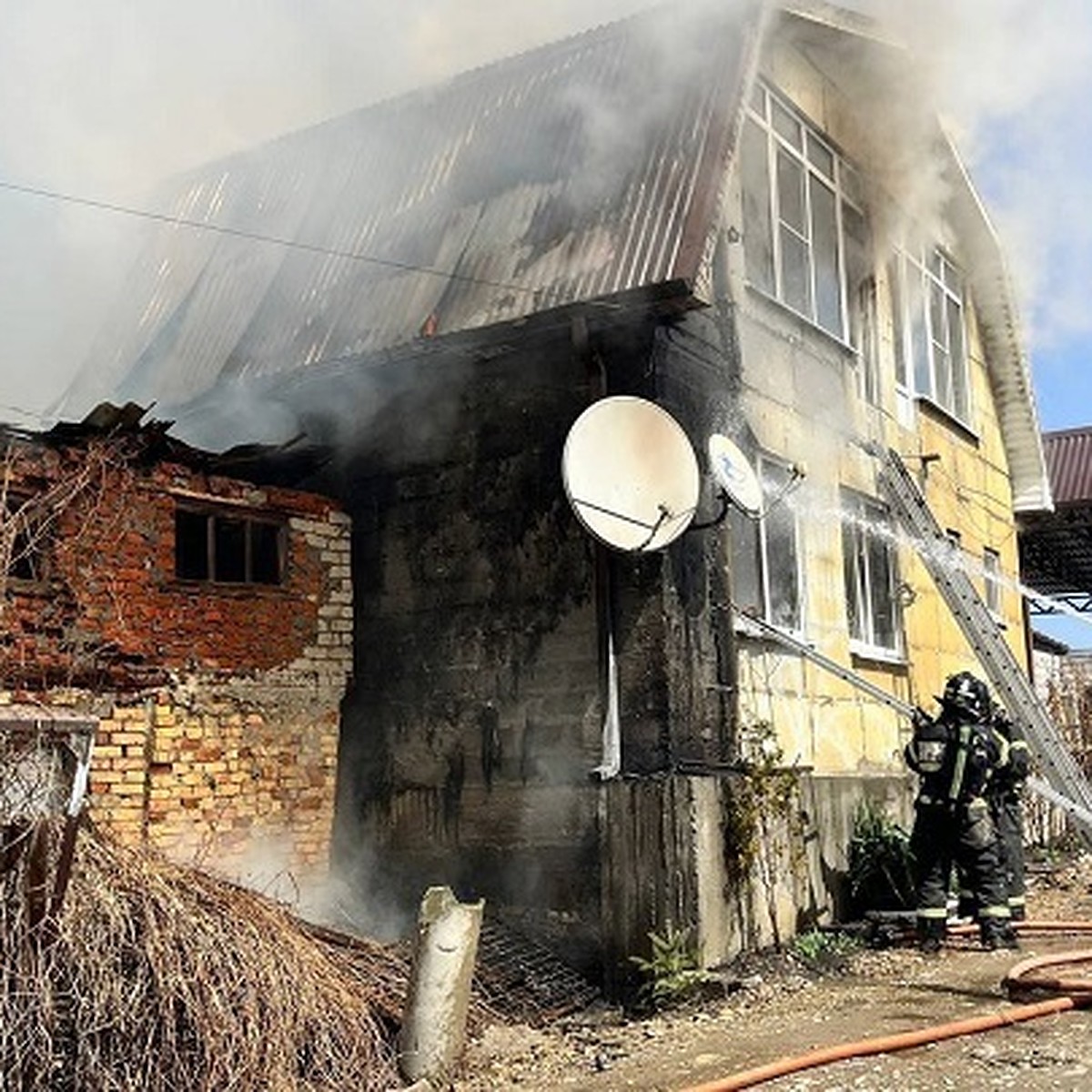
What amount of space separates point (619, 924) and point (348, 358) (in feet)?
13.5

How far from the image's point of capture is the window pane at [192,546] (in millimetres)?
8820

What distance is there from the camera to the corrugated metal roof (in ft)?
28.7

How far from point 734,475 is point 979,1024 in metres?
3.65

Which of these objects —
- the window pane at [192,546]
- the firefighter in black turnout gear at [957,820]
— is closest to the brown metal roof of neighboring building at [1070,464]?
the firefighter in black turnout gear at [957,820]

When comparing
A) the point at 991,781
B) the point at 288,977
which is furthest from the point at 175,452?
the point at 991,781

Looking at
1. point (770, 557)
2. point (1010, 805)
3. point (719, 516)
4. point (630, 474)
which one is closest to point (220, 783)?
point (630, 474)

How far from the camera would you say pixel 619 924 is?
8.02 m

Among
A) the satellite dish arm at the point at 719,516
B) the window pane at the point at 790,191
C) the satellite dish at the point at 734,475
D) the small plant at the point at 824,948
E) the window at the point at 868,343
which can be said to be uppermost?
the window pane at the point at 790,191

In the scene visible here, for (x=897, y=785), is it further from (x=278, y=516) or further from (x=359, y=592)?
(x=278, y=516)

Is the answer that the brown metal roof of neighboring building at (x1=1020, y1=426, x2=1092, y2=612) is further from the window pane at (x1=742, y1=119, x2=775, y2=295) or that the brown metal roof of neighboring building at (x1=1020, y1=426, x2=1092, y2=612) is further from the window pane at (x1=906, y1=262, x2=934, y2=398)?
the window pane at (x1=742, y1=119, x2=775, y2=295)

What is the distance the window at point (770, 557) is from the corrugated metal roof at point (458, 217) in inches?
86.2

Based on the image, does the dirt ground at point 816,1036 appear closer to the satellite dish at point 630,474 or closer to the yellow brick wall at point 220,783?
the yellow brick wall at point 220,783

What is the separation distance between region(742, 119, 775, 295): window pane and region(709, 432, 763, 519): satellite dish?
1915 millimetres

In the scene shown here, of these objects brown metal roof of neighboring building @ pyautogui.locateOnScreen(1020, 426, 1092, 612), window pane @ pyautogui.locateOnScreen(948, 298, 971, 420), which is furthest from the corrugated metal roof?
brown metal roof of neighboring building @ pyautogui.locateOnScreen(1020, 426, 1092, 612)
